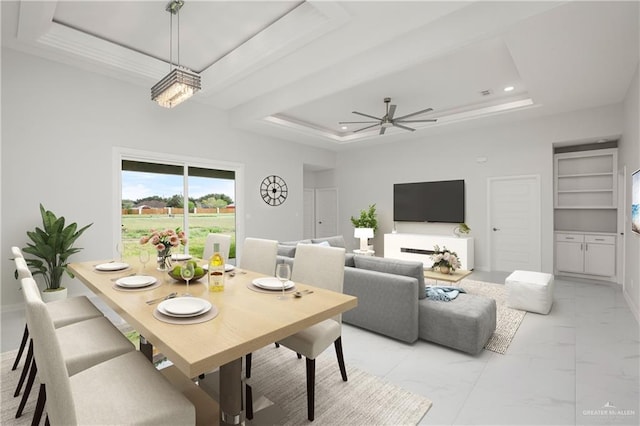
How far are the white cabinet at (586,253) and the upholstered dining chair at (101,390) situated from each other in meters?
6.40

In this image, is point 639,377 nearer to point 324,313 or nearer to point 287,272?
point 324,313

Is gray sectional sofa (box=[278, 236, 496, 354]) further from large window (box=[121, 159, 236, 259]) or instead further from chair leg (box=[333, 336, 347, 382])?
large window (box=[121, 159, 236, 259])

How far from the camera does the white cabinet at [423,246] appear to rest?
5.75m

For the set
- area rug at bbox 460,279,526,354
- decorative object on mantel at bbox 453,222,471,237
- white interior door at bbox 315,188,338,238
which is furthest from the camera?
white interior door at bbox 315,188,338,238

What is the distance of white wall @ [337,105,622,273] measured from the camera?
506cm

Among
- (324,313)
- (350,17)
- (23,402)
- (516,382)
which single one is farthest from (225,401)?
(350,17)

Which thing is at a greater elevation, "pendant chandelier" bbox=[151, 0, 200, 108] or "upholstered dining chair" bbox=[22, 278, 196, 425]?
"pendant chandelier" bbox=[151, 0, 200, 108]

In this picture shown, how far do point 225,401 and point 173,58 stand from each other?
412 cm

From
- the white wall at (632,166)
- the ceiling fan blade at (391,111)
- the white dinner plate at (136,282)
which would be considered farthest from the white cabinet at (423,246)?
the white dinner plate at (136,282)

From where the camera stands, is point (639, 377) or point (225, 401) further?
point (639, 377)

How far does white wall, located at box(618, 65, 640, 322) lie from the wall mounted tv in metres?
2.44

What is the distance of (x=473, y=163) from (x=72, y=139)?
6.60 metres

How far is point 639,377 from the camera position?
2.18 metres

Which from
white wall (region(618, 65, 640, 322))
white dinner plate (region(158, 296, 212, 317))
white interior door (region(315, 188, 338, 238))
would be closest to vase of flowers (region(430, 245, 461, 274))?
white wall (region(618, 65, 640, 322))
